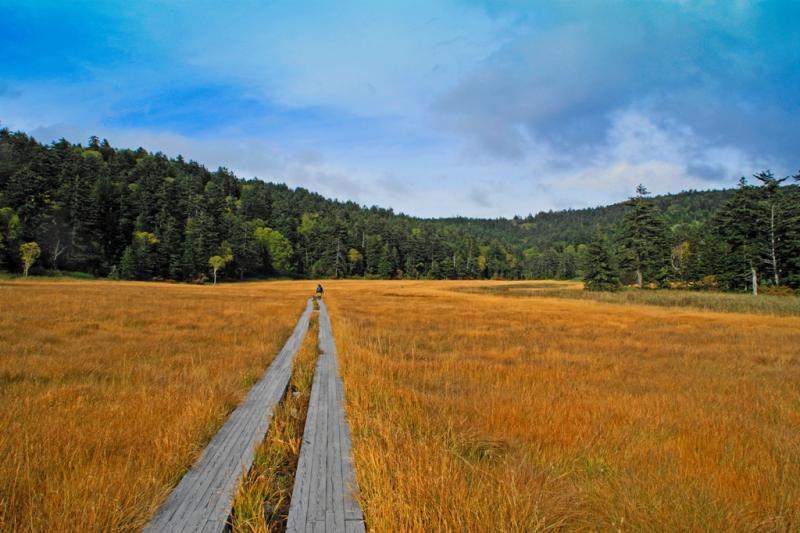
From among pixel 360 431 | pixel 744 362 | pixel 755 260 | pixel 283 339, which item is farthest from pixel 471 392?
pixel 755 260

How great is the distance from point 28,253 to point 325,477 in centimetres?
7929

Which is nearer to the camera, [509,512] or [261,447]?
[509,512]

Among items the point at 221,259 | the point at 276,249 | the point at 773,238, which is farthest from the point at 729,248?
the point at 276,249

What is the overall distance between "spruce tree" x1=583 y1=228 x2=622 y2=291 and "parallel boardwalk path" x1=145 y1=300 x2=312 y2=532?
69186 mm

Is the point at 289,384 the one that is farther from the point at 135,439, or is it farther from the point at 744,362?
the point at 744,362

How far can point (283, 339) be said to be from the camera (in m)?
14.5

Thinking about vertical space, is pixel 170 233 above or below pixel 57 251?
above

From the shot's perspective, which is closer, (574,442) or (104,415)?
(574,442)

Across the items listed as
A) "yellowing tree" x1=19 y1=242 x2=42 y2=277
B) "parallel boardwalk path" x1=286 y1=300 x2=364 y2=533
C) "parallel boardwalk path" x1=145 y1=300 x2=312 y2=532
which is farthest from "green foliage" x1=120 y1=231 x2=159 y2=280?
"parallel boardwalk path" x1=286 y1=300 x2=364 y2=533

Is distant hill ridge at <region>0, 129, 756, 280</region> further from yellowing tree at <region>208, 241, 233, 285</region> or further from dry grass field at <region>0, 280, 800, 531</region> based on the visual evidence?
dry grass field at <region>0, 280, 800, 531</region>

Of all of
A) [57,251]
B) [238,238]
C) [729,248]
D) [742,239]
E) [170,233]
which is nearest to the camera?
[742,239]

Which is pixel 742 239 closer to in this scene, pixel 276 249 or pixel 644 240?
pixel 644 240

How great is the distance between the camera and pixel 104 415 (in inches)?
216

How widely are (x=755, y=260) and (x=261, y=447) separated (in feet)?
239
